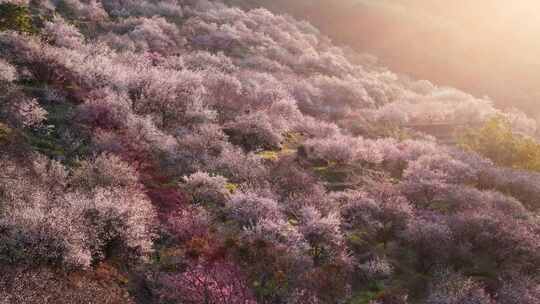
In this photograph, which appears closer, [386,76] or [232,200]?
[232,200]

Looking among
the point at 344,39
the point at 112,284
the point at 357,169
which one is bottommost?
the point at 344,39

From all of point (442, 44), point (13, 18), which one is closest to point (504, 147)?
point (13, 18)

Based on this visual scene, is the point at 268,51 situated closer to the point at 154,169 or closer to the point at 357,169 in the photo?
the point at 357,169

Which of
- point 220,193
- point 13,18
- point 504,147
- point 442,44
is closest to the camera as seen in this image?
point 220,193

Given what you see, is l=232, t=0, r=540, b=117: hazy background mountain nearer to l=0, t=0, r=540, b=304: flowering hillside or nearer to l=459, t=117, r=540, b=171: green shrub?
l=459, t=117, r=540, b=171: green shrub

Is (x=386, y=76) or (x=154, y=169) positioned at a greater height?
(x=154, y=169)

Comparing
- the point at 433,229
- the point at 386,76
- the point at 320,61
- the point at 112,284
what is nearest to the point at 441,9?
the point at 386,76

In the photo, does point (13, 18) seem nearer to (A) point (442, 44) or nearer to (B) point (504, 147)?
(B) point (504, 147)
